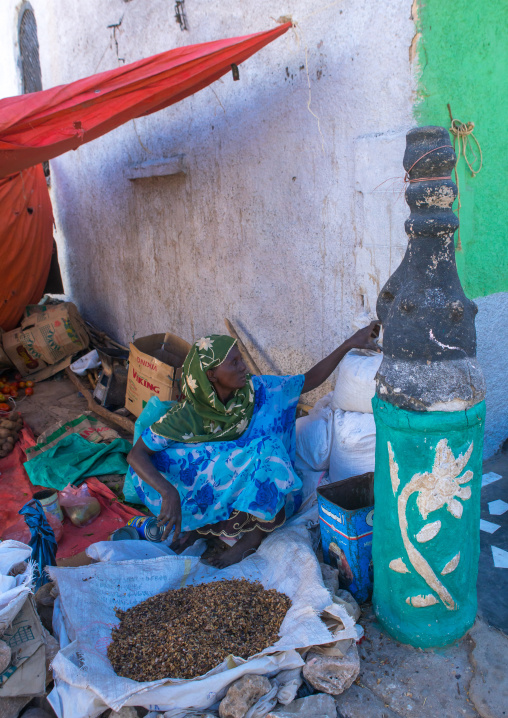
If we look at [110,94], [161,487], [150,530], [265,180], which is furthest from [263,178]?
[150,530]

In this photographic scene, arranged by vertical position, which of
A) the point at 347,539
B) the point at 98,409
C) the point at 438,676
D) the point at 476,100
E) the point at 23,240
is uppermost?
the point at 476,100

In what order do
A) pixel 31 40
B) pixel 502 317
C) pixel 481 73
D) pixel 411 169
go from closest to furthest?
pixel 411 169 < pixel 481 73 < pixel 502 317 < pixel 31 40

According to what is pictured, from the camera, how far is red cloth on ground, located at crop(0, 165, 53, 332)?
6215 mm

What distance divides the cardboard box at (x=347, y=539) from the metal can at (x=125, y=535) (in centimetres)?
105

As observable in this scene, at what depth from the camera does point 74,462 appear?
399 cm

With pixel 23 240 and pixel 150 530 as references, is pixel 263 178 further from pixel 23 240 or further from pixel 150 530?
pixel 23 240

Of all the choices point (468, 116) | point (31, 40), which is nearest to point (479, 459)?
point (468, 116)

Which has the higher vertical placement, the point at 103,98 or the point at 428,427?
the point at 103,98

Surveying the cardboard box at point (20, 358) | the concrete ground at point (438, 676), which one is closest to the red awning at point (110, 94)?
the concrete ground at point (438, 676)

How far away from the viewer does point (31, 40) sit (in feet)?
25.9

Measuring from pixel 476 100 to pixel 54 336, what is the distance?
197 inches

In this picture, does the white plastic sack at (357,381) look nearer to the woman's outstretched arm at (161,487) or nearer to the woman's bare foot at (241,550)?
the woman's bare foot at (241,550)

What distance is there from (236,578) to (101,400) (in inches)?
124

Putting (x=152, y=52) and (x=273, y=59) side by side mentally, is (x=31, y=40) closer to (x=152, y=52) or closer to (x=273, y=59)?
(x=152, y=52)
